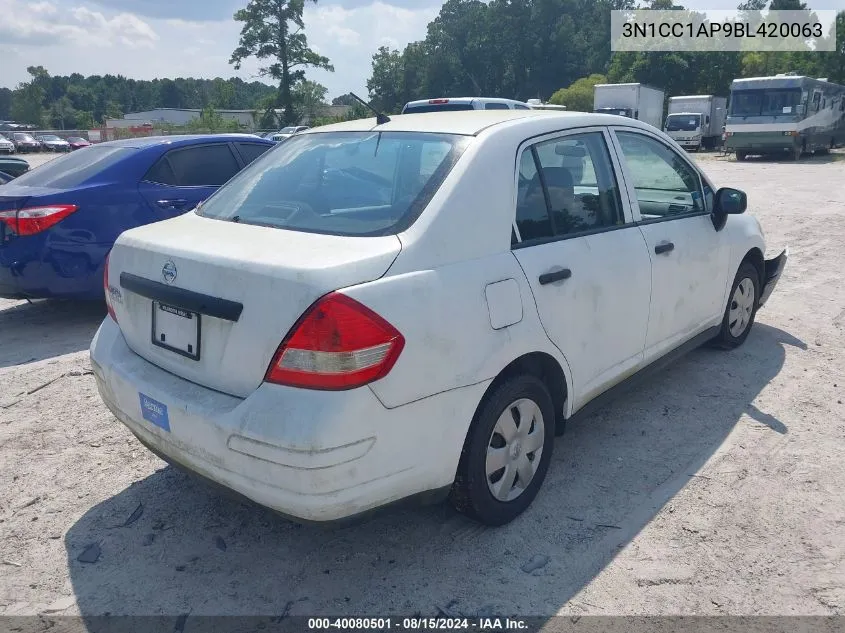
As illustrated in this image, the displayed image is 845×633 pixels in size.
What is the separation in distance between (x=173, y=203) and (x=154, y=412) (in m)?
3.94

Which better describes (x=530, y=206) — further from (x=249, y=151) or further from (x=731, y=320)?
(x=249, y=151)

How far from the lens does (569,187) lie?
3361mm

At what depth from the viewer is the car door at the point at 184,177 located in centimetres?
609

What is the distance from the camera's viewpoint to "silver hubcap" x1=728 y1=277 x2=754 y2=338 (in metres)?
5.05

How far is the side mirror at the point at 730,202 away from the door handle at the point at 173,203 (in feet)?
14.7

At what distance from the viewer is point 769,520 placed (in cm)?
310

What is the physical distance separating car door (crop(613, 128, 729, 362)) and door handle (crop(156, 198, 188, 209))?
408cm

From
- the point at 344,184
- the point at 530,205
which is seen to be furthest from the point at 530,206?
the point at 344,184

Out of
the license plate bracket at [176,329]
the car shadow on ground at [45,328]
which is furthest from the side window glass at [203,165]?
the license plate bracket at [176,329]

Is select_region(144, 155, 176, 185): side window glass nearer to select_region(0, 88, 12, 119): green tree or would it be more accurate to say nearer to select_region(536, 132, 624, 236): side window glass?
select_region(536, 132, 624, 236): side window glass

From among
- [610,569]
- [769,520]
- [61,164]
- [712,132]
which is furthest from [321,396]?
[712,132]

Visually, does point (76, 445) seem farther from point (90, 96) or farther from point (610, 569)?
point (90, 96)

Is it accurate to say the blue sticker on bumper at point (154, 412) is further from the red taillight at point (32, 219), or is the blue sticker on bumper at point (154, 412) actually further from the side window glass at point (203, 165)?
the side window glass at point (203, 165)

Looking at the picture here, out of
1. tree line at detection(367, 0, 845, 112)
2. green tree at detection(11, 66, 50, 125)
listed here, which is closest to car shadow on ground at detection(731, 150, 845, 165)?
tree line at detection(367, 0, 845, 112)
